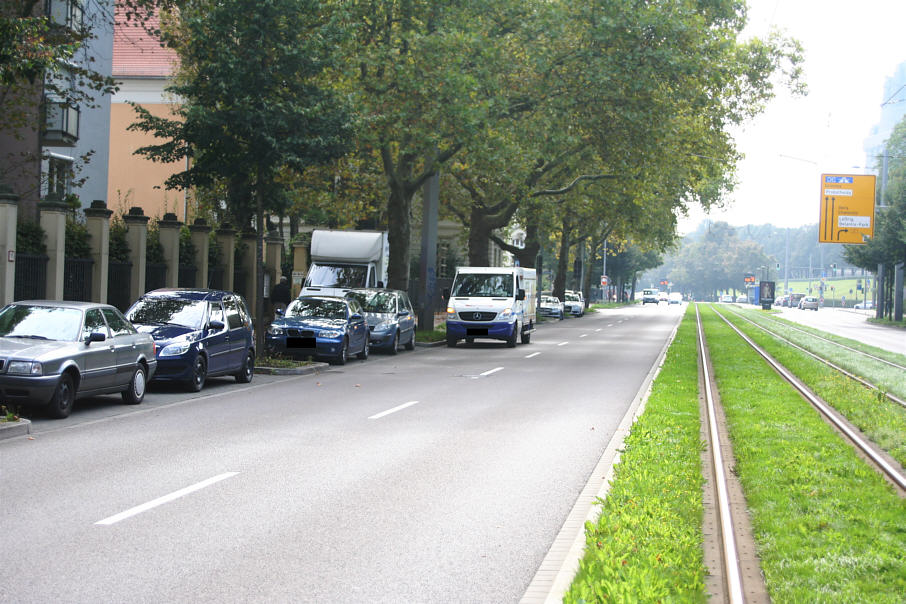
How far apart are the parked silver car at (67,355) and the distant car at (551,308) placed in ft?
140

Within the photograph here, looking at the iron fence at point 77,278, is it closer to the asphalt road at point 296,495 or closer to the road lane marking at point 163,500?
the asphalt road at point 296,495

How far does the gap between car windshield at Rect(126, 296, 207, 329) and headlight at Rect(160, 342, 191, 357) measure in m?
0.69

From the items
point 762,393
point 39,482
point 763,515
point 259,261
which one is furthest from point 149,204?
point 763,515

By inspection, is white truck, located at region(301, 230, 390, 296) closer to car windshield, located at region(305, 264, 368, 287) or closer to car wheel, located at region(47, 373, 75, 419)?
car windshield, located at region(305, 264, 368, 287)

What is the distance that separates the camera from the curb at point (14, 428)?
1098 centimetres

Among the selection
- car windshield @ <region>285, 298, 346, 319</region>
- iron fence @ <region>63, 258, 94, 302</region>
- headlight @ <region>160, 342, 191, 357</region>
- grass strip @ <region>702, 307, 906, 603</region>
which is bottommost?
grass strip @ <region>702, 307, 906, 603</region>

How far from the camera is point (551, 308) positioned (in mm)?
56875

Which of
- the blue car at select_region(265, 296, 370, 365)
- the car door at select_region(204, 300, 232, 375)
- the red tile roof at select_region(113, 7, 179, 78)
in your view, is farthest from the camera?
the red tile roof at select_region(113, 7, 179, 78)

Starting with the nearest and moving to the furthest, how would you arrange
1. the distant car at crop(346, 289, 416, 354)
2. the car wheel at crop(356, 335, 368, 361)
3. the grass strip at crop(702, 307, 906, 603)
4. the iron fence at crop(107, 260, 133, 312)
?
the grass strip at crop(702, 307, 906, 603), the iron fence at crop(107, 260, 133, 312), the car wheel at crop(356, 335, 368, 361), the distant car at crop(346, 289, 416, 354)

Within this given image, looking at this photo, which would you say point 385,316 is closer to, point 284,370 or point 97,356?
point 284,370

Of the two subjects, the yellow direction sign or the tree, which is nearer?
the tree

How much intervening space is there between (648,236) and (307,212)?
2738 centimetres

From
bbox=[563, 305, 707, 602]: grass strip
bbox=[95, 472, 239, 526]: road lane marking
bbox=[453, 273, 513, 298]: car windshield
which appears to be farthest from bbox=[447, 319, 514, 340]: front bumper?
bbox=[95, 472, 239, 526]: road lane marking

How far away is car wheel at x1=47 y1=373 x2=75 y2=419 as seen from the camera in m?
12.3
